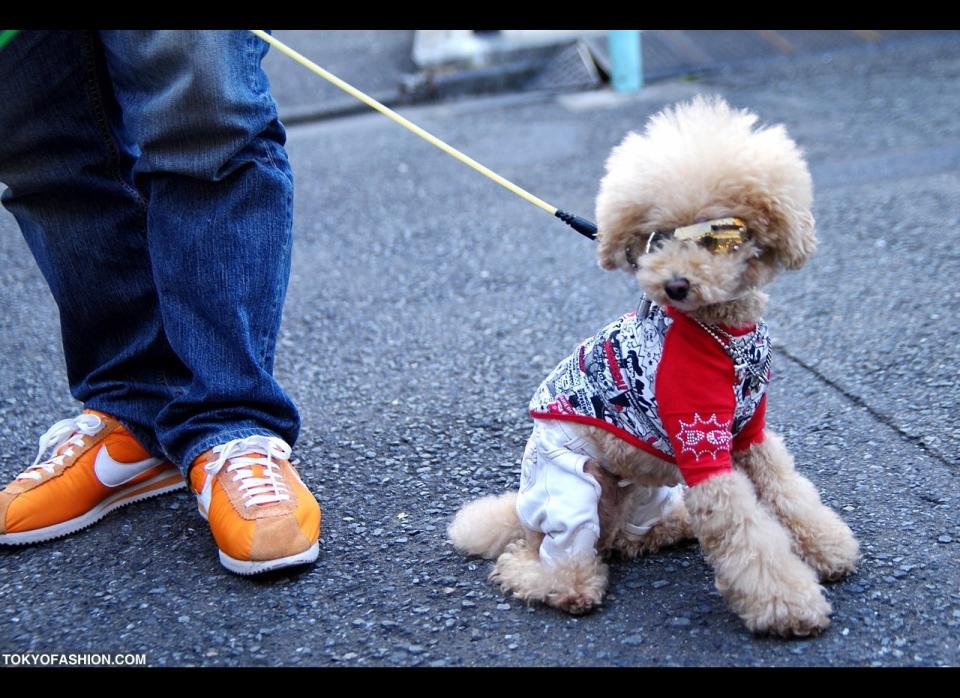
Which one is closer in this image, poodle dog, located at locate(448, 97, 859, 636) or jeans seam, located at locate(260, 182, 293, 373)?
poodle dog, located at locate(448, 97, 859, 636)

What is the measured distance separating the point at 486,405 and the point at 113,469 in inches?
39.8

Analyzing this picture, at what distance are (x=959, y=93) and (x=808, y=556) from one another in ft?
13.5

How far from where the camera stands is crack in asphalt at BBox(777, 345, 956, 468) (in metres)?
2.34

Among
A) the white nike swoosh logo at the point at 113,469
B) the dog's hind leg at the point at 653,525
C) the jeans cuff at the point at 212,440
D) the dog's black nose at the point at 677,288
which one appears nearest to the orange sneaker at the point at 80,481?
the white nike swoosh logo at the point at 113,469

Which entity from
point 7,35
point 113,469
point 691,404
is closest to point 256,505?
point 113,469

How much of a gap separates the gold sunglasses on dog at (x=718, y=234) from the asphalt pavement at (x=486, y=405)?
68 cm

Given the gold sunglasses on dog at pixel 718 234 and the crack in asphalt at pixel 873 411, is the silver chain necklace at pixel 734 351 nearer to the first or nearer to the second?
the gold sunglasses on dog at pixel 718 234

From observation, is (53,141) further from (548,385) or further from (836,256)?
(836,256)

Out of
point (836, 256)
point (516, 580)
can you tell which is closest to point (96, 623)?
point (516, 580)

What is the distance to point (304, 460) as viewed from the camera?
2.62m

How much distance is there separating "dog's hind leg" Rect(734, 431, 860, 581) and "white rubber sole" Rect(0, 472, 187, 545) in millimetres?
1368

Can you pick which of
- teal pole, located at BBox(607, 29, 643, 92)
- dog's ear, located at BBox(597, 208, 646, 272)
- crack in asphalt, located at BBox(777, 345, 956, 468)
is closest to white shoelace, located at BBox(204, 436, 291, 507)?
dog's ear, located at BBox(597, 208, 646, 272)

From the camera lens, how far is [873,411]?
2.60 m

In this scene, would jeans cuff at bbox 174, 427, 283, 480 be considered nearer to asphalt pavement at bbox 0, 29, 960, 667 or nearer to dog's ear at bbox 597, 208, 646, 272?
asphalt pavement at bbox 0, 29, 960, 667
